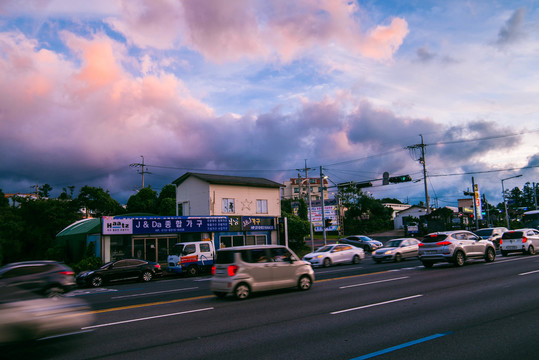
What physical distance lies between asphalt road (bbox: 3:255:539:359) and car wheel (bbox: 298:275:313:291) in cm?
50

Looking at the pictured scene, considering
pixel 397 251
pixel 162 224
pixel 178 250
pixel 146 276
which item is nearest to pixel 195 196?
pixel 162 224

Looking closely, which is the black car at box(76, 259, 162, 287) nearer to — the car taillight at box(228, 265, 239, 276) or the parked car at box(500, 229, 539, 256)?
the car taillight at box(228, 265, 239, 276)

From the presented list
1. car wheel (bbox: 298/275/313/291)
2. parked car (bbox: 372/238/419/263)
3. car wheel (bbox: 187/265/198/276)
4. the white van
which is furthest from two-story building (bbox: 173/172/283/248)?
car wheel (bbox: 298/275/313/291)

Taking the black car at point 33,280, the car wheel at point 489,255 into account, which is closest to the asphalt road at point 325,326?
the black car at point 33,280

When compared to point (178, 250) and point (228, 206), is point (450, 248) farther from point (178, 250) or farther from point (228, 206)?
point (228, 206)

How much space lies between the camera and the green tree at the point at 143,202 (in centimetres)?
6384

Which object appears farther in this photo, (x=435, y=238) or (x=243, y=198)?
(x=243, y=198)

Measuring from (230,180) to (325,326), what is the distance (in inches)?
1274

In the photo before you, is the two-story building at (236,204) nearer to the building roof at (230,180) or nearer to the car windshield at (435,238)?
the building roof at (230,180)

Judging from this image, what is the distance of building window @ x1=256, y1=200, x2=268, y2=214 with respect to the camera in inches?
1596

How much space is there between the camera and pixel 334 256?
26.0m

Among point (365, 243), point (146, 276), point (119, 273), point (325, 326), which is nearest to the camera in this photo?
point (325, 326)

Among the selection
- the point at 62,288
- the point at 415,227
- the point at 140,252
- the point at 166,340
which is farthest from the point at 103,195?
the point at 166,340

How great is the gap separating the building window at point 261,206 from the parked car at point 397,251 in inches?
658
